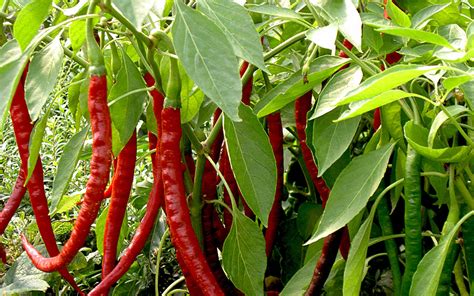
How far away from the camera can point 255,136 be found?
0.99 m

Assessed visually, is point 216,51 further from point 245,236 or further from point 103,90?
point 245,236

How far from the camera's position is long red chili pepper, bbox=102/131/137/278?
1023mm

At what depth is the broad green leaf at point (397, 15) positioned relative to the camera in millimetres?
929

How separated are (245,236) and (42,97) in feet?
1.23

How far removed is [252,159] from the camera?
0.98 meters

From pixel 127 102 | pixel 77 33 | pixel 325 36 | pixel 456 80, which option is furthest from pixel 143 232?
pixel 456 80

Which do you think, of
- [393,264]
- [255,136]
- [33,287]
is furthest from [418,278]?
[33,287]

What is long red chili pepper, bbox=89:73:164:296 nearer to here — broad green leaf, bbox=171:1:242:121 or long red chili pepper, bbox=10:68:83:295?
long red chili pepper, bbox=10:68:83:295

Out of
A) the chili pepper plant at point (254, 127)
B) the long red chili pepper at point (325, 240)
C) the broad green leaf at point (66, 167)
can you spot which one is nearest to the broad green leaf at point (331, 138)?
the chili pepper plant at point (254, 127)

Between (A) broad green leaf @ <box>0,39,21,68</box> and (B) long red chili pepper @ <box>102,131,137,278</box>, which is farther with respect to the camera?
(B) long red chili pepper @ <box>102,131,137,278</box>

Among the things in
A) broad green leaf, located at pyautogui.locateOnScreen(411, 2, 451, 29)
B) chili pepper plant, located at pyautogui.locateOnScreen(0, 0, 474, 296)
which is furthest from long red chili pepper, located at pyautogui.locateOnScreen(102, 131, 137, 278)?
broad green leaf, located at pyautogui.locateOnScreen(411, 2, 451, 29)

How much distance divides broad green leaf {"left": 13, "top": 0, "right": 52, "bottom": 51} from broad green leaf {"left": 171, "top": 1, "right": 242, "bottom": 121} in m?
0.17

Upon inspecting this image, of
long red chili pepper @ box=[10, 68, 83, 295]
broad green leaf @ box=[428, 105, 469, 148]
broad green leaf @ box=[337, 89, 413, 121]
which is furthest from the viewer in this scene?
long red chili pepper @ box=[10, 68, 83, 295]

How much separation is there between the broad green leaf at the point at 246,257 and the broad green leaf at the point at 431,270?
27 centimetres
